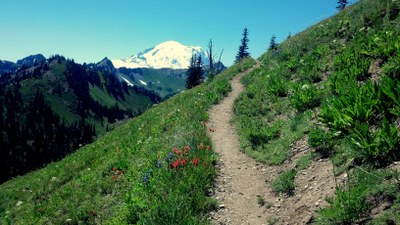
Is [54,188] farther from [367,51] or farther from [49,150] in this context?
[49,150]

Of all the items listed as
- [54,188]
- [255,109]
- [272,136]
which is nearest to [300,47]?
[255,109]

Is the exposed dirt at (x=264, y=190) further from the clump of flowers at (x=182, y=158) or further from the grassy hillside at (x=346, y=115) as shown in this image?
the clump of flowers at (x=182, y=158)

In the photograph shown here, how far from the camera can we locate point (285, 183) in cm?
870

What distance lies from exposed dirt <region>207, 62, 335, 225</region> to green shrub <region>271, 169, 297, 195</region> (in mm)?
149

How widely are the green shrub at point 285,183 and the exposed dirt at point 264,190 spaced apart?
5.9 inches

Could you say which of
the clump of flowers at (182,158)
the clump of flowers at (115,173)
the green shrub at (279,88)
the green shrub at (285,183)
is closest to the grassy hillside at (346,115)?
the green shrub at (279,88)

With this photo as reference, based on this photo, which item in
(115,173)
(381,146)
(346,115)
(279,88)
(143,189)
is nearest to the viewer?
(381,146)

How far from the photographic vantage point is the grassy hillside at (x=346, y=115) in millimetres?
6207

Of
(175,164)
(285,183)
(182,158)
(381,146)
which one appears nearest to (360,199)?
(381,146)

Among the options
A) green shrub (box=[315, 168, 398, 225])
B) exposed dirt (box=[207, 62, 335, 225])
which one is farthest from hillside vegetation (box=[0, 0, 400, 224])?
exposed dirt (box=[207, 62, 335, 225])

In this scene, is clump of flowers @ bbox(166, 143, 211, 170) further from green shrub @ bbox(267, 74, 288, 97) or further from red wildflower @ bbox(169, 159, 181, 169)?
green shrub @ bbox(267, 74, 288, 97)

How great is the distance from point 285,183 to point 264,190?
873mm

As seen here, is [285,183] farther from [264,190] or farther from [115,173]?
[115,173]

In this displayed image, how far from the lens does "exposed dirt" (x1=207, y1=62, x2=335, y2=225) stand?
7.49m
